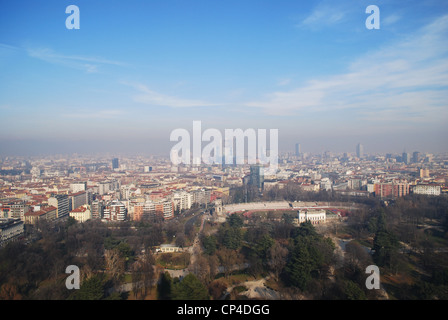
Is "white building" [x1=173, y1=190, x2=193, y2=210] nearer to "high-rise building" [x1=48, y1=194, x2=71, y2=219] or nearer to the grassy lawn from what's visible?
"high-rise building" [x1=48, y1=194, x2=71, y2=219]

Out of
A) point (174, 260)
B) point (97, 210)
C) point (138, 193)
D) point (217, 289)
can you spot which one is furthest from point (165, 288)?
point (138, 193)

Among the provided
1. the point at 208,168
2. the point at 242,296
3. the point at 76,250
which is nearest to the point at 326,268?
the point at 242,296

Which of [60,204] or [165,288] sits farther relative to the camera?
[60,204]

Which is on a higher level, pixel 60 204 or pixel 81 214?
pixel 60 204

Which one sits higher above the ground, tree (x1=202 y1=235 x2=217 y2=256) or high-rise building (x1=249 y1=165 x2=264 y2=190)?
high-rise building (x1=249 y1=165 x2=264 y2=190)

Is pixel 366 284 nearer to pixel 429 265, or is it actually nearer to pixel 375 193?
pixel 429 265

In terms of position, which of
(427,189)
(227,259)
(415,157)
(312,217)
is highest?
(415,157)

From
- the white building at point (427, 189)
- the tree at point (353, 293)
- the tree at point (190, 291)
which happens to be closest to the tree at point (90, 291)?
the tree at point (190, 291)

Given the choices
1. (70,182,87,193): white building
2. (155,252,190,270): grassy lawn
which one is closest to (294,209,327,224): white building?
(155,252,190,270): grassy lawn

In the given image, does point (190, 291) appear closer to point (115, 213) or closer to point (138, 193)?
point (115, 213)

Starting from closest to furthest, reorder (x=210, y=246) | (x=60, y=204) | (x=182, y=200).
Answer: (x=210, y=246) → (x=60, y=204) → (x=182, y=200)

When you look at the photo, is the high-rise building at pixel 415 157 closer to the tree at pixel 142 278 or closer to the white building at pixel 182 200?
the white building at pixel 182 200
